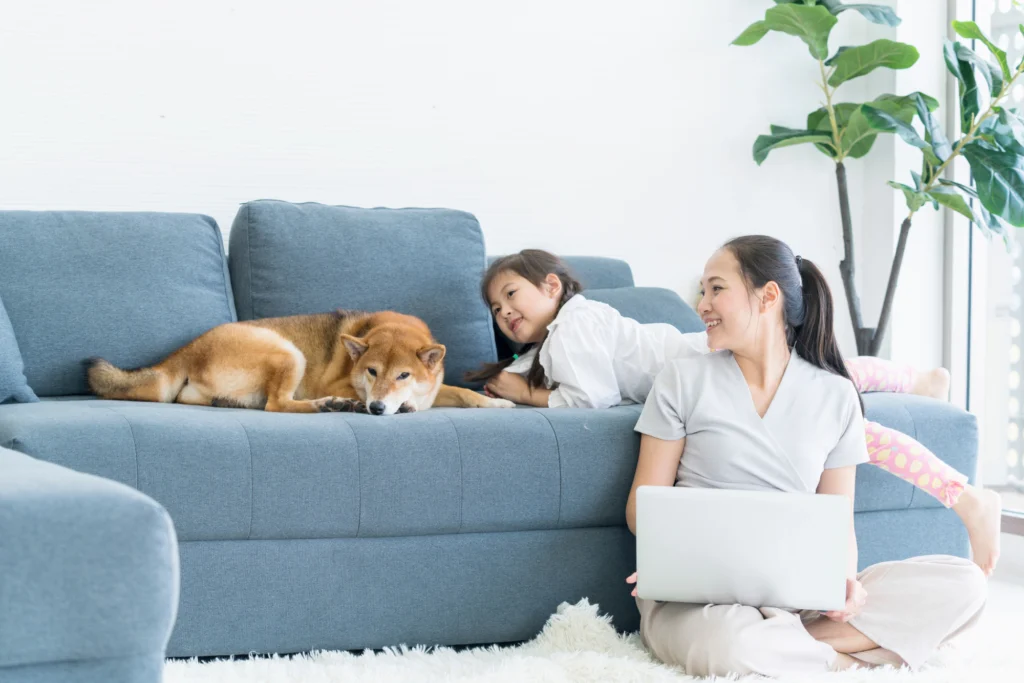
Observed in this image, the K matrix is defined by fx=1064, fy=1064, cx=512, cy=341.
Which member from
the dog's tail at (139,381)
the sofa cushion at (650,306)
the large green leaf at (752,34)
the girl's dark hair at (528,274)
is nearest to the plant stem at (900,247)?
the large green leaf at (752,34)

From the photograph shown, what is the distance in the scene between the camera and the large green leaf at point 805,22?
3.53m

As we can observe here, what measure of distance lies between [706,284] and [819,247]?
2121mm

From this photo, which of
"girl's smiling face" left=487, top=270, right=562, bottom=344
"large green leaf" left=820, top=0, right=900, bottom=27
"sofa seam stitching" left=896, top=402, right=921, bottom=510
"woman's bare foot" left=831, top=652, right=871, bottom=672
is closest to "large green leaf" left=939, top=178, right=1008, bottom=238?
"large green leaf" left=820, top=0, right=900, bottom=27

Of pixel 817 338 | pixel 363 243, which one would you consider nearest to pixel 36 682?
pixel 817 338

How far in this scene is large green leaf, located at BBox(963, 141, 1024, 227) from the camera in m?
3.40

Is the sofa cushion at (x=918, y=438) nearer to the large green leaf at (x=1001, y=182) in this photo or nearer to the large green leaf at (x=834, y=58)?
the large green leaf at (x=1001, y=182)

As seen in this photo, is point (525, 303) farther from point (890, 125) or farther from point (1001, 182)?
point (1001, 182)

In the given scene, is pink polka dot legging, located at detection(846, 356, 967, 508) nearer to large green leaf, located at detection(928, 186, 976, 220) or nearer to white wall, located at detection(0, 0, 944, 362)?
large green leaf, located at detection(928, 186, 976, 220)

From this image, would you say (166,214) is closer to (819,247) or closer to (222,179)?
(222,179)

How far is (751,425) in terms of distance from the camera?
2.08m

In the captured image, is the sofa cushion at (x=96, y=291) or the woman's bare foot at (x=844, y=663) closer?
the woman's bare foot at (x=844, y=663)

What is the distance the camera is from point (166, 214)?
9.29 ft

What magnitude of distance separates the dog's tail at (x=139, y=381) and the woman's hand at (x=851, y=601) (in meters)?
1.53

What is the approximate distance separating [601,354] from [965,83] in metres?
1.89
